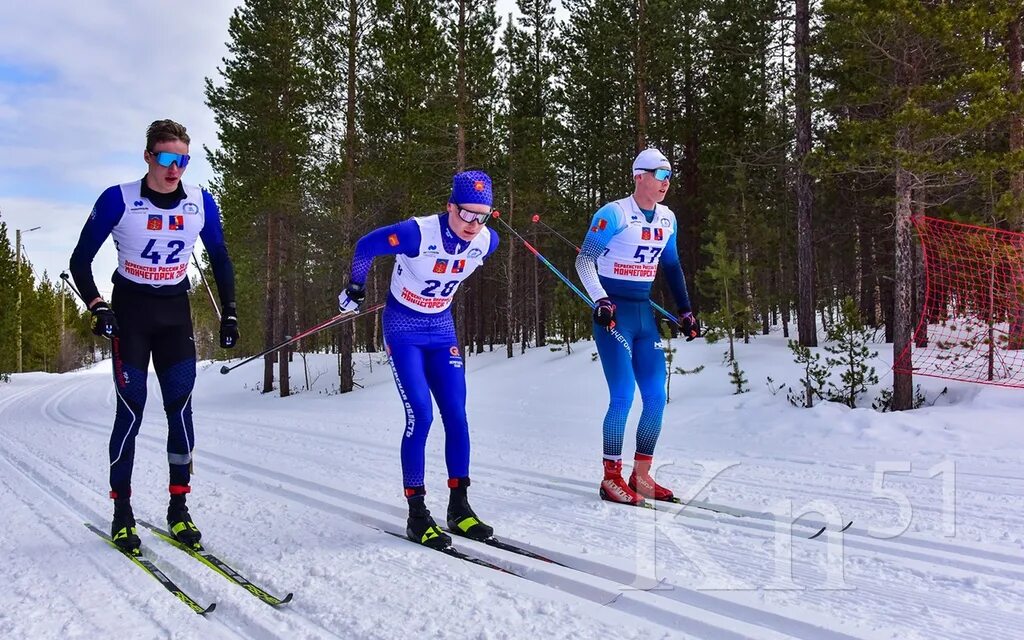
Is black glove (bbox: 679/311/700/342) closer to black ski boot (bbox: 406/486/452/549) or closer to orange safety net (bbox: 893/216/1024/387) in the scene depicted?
black ski boot (bbox: 406/486/452/549)

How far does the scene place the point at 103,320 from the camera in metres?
3.55

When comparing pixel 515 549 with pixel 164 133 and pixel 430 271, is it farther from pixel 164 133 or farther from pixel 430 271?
pixel 164 133

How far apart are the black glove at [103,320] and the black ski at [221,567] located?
4.05ft

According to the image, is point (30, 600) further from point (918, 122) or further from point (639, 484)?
point (918, 122)

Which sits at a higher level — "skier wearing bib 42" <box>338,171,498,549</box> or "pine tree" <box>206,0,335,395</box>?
"pine tree" <box>206,0,335,395</box>

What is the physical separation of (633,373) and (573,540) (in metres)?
1.67

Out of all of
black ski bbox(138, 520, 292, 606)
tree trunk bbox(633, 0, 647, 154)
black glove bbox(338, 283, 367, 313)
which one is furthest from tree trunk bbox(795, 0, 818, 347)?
black ski bbox(138, 520, 292, 606)

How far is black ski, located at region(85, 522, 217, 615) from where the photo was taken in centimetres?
263

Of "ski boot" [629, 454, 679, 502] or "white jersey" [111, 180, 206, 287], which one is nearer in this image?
"white jersey" [111, 180, 206, 287]

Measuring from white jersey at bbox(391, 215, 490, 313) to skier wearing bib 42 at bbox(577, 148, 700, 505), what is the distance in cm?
110

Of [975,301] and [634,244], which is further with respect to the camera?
[975,301]

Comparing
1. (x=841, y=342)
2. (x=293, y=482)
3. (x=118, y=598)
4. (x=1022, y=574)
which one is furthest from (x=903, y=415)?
(x=118, y=598)

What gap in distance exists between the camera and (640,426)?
4773 mm

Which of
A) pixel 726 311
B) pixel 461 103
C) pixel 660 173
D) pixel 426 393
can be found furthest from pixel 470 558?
pixel 461 103
